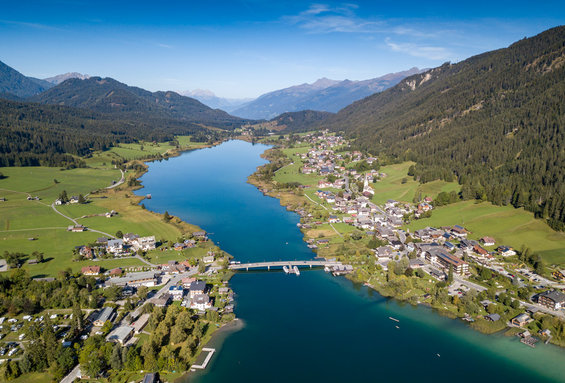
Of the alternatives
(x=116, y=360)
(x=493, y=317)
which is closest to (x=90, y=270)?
(x=116, y=360)

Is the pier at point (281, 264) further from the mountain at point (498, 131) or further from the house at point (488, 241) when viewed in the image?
the mountain at point (498, 131)

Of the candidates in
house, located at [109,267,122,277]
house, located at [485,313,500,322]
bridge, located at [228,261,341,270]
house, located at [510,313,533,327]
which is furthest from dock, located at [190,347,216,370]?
house, located at [510,313,533,327]

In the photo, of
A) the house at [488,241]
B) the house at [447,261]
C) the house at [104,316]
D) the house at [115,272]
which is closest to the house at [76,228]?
the house at [115,272]

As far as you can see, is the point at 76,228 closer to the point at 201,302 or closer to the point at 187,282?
the point at 187,282

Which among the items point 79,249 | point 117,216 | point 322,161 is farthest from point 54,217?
point 322,161

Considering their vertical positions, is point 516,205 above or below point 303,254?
above

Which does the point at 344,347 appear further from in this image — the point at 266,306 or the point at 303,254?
the point at 303,254

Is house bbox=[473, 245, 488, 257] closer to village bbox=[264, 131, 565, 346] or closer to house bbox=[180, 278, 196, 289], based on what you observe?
village bbox=[264, 131, 565, 346]
